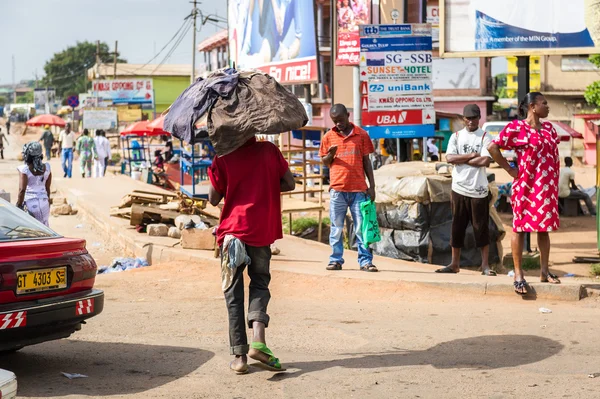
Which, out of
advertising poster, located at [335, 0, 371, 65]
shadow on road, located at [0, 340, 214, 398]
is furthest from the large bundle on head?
advertising poster, located at [335, 0, 371, 65]

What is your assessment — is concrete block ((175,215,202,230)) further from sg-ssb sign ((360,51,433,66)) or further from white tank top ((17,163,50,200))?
→ sg-ssb sign ((360,51,433,66))

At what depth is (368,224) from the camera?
9359 mm

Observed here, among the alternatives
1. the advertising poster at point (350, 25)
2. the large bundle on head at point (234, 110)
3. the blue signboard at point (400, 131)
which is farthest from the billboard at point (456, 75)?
the large bundle on head at point (234, 110)

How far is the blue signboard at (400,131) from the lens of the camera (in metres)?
12.8

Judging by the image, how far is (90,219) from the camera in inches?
693

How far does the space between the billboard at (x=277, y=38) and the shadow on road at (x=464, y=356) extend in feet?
30.0

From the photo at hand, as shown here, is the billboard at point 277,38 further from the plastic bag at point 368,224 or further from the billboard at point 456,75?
the billboard at point 456,75

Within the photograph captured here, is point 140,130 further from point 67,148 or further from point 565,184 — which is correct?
point 565,184

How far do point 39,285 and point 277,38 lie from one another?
11850mm

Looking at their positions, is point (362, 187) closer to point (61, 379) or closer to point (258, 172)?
point (258, 172)

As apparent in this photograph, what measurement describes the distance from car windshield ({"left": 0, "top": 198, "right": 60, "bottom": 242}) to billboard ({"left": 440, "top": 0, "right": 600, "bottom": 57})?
25.4ft

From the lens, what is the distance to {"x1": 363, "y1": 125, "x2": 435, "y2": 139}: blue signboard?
42.0ft

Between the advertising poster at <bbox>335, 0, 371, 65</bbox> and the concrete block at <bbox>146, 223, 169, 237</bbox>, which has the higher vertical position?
the advertising poster at <bbox>335, 0, 371, 65</bbox>

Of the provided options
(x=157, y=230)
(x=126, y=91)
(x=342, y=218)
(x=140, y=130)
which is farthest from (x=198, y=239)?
(x=126, y=91)
